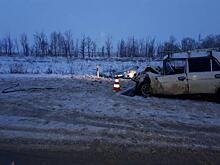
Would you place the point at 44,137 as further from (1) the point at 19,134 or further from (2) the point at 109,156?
(2) the point at 109,156

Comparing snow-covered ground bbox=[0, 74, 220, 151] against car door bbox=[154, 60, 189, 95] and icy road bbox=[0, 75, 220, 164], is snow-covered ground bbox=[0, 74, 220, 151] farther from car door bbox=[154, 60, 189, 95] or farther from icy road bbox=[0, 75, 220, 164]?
car door bbox=[154, 60, 189, 95]

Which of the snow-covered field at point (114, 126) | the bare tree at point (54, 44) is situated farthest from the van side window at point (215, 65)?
the bare tree at point (54, 44)

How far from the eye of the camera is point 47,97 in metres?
12.6

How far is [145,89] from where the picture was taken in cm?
1320

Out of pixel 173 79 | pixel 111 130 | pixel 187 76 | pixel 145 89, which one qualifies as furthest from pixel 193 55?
pixel 111 130

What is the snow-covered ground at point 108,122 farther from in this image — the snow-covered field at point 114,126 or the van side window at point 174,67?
the van side window at point 174,67

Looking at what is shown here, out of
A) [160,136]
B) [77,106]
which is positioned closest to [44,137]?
[160,136]

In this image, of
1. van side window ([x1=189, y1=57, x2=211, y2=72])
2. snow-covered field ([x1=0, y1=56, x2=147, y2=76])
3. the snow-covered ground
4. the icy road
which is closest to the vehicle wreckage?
van side window ([x1=189, y1=57, x2=211, y2=72])

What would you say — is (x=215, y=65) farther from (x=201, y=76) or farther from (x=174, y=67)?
(x=174, y=67)

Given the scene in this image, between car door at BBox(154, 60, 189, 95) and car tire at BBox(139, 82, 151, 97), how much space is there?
1.58 ft

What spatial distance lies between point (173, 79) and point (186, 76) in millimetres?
505

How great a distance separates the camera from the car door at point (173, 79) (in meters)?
12.2

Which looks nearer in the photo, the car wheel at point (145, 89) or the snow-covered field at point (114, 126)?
the snow-covered field at point (114, 126)

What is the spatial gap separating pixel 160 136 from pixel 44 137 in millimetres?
2369
